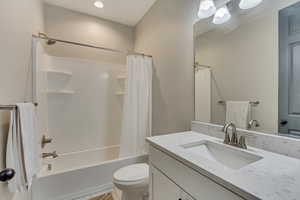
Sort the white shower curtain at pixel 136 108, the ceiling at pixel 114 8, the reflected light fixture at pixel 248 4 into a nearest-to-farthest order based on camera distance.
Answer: the reflected light fixture at pixel 248 4, the white shower curtain at pixel 136 108, the ceiling at pixel 114 8

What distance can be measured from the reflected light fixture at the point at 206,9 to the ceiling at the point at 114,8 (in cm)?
99

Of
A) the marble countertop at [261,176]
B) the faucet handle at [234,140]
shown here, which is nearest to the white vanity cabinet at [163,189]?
the marble countertop at [261,176]

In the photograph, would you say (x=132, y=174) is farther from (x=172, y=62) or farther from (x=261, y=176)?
(x=172, y=62)

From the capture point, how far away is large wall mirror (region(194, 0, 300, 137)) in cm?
86

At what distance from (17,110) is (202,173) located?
47.8 inches

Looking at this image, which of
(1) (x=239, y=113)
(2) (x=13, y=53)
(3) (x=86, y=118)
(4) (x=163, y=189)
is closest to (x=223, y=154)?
(1) (x=239, y=113)

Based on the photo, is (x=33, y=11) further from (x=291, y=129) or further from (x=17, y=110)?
(x=291, y=129)

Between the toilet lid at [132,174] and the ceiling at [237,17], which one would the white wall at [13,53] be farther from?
the ceiling at [237,17]

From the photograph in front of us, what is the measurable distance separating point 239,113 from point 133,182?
3.59 feet

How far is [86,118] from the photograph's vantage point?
245 cm

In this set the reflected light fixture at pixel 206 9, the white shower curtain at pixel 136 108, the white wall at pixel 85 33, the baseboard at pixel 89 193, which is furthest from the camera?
the white wall at pixel 85 33

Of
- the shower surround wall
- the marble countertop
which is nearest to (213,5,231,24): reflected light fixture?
the marble countertop

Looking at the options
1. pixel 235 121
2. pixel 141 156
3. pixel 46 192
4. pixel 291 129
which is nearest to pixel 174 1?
pixel 235 121

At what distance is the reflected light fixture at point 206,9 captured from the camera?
1331 mm
